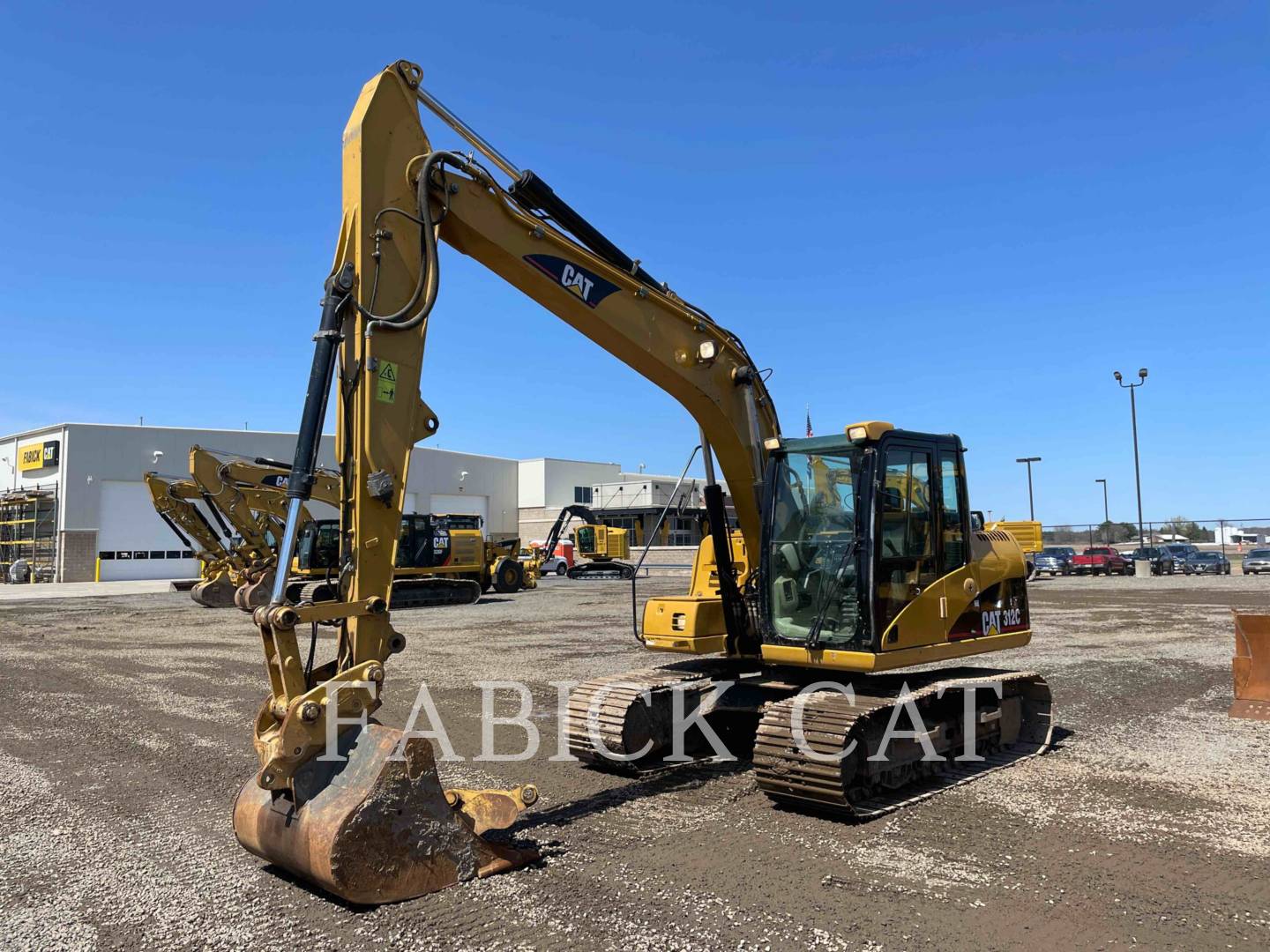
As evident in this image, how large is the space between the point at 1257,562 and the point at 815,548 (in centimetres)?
3827

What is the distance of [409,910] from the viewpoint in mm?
4844

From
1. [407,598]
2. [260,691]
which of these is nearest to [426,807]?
[260,691]

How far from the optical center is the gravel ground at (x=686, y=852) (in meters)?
4.62

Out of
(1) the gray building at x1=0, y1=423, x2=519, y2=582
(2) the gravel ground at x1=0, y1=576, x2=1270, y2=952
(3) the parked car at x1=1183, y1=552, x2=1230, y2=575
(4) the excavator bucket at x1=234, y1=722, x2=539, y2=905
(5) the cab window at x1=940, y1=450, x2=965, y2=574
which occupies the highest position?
(1) the gray building at x1=0, y1=423, x2=519, y2=582

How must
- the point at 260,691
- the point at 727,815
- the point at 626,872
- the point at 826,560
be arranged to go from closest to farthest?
the point at 626,872
the point at 727,815
the point at 826,560
the point at 260,691

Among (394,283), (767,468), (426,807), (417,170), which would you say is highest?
(417,170)

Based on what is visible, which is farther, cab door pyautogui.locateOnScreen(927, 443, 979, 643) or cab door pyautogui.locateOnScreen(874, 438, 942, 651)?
cab door pyautogui.locateOnScreen(927, 443, 979, 643)

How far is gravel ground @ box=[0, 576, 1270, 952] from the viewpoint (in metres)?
4.62

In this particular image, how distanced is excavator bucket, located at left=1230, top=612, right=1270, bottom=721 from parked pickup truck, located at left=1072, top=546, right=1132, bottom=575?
34.1 meters

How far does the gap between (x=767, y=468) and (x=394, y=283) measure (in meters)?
3.38

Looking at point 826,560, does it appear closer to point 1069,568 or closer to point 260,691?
point 260,691

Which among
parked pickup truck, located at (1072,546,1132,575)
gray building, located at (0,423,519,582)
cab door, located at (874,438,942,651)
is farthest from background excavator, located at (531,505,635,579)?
cab door, located at (874,438,942,651)

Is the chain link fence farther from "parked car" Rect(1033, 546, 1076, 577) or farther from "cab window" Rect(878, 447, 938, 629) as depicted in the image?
"cab window" Rect(878, 447, 938, 629)

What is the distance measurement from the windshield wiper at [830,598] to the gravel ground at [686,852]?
122 cm
